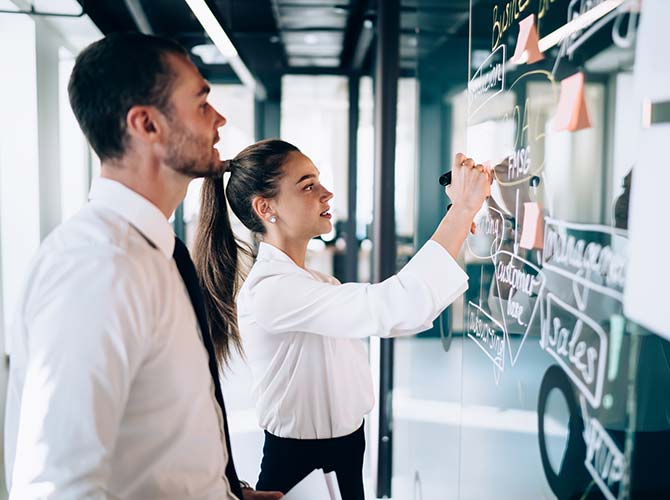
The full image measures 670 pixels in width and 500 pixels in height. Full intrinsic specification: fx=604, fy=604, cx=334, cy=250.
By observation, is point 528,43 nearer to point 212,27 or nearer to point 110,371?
point 110,371

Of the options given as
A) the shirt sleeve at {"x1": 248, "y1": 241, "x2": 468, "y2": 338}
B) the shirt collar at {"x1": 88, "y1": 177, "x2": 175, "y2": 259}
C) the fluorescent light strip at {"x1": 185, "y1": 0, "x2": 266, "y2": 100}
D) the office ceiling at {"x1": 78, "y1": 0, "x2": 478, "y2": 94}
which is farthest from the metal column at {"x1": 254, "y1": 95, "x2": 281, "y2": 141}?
the shirt collar at {"x1": 88, "y1": 177, "x2": 175, "y2": 259}

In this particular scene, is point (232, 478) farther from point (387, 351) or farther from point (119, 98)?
point (387, 351)

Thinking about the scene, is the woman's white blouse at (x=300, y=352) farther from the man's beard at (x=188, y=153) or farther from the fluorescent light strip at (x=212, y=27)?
the fluorescent light strip at (x=212, y=27)

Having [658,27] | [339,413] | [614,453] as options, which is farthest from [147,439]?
[658,27]

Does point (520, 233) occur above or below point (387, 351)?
A: above

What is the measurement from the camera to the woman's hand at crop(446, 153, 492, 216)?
4.30ft

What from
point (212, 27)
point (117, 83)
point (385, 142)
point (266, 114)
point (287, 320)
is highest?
point (266, 114)

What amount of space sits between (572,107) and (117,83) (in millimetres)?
737

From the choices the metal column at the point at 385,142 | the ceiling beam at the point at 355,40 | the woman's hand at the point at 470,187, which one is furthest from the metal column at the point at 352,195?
the woman's hand at the point at 470,187

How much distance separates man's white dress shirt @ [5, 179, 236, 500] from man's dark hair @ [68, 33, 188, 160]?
0.09 meters

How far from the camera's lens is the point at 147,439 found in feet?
3.08

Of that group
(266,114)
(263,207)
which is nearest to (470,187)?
(263,207)

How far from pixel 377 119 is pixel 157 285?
7.28ft

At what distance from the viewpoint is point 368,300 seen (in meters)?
1.33
